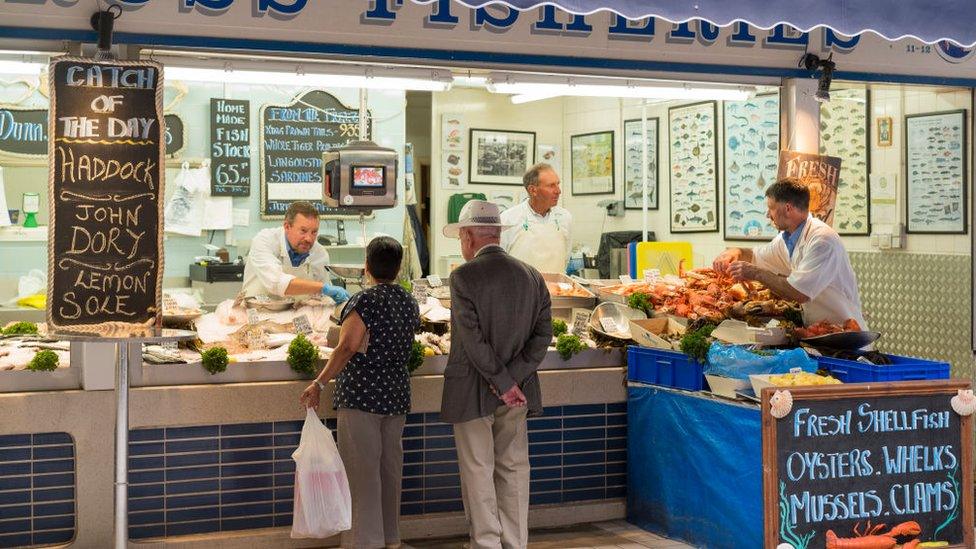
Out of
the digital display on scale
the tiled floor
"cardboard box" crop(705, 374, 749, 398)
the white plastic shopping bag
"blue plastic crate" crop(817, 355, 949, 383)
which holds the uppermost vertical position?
the digital display on scale

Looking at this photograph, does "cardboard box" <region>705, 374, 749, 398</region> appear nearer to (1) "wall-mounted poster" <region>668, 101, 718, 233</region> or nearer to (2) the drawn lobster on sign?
(2) the drawn lobster on sign

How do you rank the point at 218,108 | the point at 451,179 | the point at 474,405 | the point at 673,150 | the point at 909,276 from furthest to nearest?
the point at 451,179 → the point at 673,150 → the point at 218,108 → the point at 909,276 → the point at 474,405

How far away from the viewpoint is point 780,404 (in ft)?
18.3

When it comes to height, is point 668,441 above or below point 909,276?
below

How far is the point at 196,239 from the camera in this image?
34.6 ft

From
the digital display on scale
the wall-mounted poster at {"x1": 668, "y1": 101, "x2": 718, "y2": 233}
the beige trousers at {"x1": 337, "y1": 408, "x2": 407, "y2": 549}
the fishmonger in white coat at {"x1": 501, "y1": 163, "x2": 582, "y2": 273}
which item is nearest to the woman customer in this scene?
the beige trousers at {"x1": 337, "y1": 408, "x2": 407, "y2": 549}

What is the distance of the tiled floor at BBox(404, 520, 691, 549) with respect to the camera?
6.64m

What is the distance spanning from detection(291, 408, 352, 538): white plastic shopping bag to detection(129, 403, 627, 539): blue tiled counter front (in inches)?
22.0

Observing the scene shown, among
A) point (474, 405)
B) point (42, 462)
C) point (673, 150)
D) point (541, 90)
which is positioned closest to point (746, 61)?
point (541, 90)

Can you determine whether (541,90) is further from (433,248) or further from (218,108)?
(433,248)

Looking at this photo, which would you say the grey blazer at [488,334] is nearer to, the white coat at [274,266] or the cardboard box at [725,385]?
the cardboard box at [725,385]

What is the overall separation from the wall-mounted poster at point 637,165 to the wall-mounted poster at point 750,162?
1156 millimetres

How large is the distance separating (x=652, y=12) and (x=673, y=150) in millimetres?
5474

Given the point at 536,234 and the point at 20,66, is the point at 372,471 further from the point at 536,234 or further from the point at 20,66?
the point at 536,234
